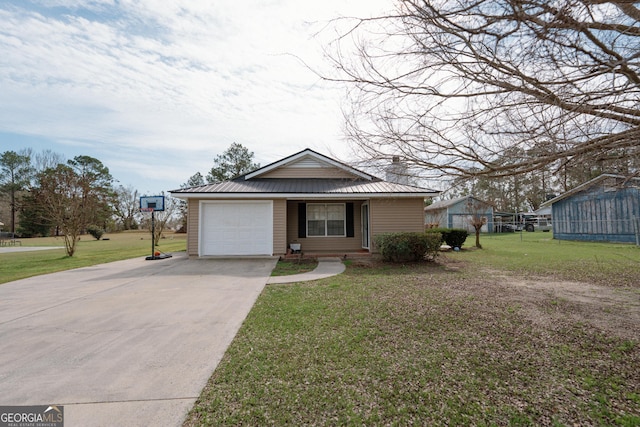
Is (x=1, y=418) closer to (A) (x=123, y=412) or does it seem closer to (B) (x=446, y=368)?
(A) (x=123, y=412)

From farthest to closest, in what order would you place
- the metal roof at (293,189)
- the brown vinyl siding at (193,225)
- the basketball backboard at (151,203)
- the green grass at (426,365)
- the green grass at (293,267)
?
the basketball backboard at (151,203)
the brown vinyl siding at (193,225)
the metal roof at (293,189)
the green grass at (293,267)
the green grass at (426,365)

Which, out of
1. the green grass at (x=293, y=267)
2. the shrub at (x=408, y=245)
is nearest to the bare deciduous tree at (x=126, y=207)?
the green grass at (x=293, y=267)

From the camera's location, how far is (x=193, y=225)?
37.7 feet

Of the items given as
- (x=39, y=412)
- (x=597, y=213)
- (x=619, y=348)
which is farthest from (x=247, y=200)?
(x=597, y=213)

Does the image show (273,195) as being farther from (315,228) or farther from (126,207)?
(126,207)

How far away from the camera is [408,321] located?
14.2 feet

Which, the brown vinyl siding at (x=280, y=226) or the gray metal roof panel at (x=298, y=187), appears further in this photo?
the brown vinyl siding at (x=280, y=226)

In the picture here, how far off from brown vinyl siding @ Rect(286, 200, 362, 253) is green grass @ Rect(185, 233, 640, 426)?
24.2ft

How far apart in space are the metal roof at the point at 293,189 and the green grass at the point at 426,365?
6026 mm

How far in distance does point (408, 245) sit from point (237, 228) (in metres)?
6.43

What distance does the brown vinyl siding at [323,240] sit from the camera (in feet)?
42.4

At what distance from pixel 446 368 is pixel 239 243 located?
32.0 feet

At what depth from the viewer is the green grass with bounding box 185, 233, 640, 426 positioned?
229cm

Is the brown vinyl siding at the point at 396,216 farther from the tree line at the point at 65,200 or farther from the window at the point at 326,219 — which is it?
the tree line at the point at 65,200
